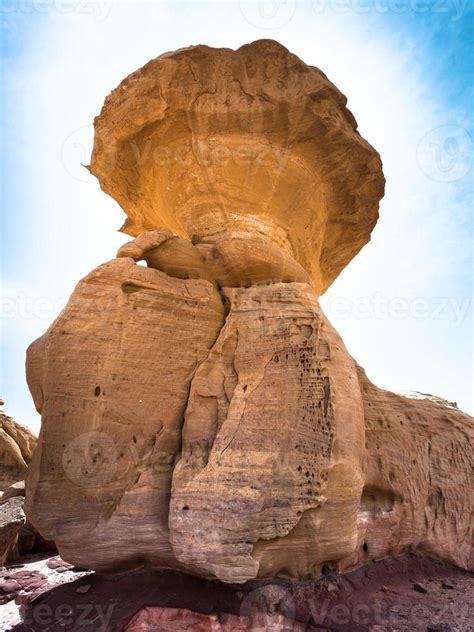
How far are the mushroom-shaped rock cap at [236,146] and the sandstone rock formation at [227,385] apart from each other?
3cm

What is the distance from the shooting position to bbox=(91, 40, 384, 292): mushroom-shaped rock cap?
6.80 meters

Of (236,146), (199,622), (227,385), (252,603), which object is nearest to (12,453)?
(227,385)

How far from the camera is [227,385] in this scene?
212 inches

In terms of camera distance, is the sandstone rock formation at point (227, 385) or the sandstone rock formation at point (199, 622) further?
the sandstone rock formation at point (227, 385)

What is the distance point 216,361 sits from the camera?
18.2 feet

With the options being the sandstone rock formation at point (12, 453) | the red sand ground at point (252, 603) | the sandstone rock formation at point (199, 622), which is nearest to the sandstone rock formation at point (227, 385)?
the red sand ground at point (252, 603)

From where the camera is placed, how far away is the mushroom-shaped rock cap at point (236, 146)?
680 cm

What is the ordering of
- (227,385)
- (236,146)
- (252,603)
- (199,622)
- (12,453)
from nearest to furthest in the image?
(199,622) < (252,603) < (227,385) < (236,146) < (12,453)

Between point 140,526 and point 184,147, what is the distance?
5.78 metres

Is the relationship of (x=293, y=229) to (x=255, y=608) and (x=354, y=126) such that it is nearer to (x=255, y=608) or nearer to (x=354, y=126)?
(x=354, y=126)

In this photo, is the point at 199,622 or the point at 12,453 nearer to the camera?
the point at 199,622

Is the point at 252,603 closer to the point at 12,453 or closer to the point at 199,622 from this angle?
the point at 199,622

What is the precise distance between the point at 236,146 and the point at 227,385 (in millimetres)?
4099

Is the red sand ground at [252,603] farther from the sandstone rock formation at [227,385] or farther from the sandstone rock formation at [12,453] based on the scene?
the sandstone rock formation at [12,453]
